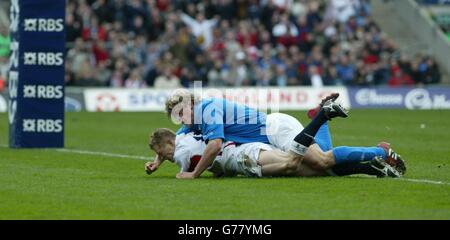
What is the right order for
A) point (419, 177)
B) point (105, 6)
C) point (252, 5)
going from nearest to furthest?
point (419, 177) → point (105, 6) → point (252, 5)

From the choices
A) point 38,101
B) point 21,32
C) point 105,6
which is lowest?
point 38,101

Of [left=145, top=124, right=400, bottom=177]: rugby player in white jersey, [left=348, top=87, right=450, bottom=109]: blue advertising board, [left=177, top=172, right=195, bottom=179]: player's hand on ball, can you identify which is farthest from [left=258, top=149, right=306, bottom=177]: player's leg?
[left=348, top=87, right=450, bottom=109]: blue advertising board

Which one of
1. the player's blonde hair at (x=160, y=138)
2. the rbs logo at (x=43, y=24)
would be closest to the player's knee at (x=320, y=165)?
the player's blonde hair at (x=160, y=138)

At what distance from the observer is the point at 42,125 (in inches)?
771

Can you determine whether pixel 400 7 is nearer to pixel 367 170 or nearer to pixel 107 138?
pixel 107 138

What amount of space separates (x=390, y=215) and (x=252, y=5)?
28542 mm

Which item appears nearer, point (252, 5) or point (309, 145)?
point (309, 145)

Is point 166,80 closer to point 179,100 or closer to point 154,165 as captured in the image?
point 154,165

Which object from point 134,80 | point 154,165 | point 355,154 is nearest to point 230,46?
point 134,80

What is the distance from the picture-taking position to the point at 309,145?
1284 cm

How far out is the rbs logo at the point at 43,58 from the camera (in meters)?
19.5

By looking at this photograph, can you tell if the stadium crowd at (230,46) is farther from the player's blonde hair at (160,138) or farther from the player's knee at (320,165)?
the player's knee at (320,165)

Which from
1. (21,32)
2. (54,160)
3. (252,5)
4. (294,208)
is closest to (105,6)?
(252,5)

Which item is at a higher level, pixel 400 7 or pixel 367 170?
pixel 400 7
